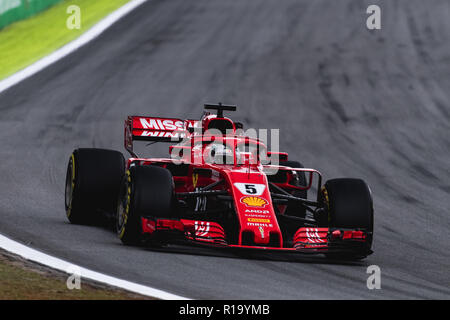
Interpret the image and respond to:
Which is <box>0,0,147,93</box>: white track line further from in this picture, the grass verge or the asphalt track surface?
the grass verge

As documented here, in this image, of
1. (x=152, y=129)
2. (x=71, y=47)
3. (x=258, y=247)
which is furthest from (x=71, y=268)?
(x=71, y=47)

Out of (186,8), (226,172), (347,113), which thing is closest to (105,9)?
(186,8)

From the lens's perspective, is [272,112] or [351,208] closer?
[351,208]

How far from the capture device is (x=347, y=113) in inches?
799

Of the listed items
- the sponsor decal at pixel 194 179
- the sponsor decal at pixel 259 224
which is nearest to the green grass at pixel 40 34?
the sponsor decal at pixel 194 179

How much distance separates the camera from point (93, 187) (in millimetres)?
11078

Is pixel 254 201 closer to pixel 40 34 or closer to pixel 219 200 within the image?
pixel 219 200

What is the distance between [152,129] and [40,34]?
17321 mm

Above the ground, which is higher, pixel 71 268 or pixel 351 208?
pixel 351 208

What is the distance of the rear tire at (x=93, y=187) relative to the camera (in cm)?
1106

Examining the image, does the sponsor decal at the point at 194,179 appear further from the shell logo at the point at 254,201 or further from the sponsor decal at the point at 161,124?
the sponsor decal at the point at 161,124

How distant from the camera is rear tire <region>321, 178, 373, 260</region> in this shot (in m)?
9.66

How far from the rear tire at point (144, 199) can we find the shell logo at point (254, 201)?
738mm

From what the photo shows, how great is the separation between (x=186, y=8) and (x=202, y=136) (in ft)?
71.5
